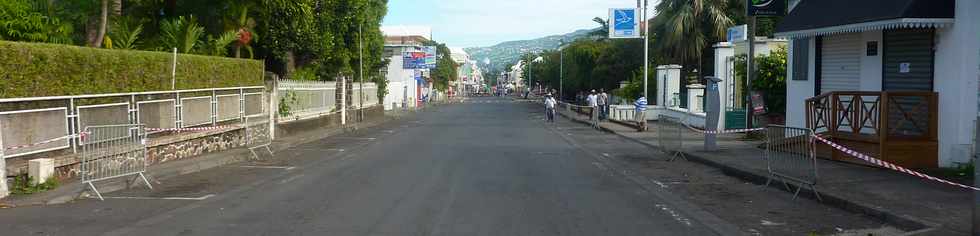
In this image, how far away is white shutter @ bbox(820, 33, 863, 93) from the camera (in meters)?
16.5

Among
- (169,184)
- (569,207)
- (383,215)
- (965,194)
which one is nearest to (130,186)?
(169,184)

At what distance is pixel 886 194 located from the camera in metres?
11.1

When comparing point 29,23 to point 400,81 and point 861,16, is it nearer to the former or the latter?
point 861,16

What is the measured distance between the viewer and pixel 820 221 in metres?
9.58

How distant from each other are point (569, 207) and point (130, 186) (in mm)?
6569

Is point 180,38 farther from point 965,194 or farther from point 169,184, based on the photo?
point 965,194

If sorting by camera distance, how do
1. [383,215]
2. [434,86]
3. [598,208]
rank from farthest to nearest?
[434,86] → [598,208] → [383,215]

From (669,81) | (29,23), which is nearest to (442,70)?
(669,81)

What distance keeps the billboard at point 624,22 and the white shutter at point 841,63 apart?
668 inches

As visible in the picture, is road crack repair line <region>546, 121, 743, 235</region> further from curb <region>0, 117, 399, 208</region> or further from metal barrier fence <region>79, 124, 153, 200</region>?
curb <region>0, 117, 399, 208</region>

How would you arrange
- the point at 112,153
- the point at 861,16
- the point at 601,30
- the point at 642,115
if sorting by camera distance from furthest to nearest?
the point at 601,30, the point at 642,115, the point at 861,16, the point at 112,153

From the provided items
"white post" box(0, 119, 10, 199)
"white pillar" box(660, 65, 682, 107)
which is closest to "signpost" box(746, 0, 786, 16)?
"white post" box(0, 119, 10, 199)

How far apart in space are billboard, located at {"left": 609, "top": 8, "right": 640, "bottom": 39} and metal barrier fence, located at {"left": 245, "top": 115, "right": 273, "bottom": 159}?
16.6 m

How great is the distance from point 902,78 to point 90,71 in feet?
46.3
